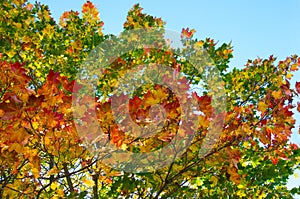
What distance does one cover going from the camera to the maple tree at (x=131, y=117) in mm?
2475

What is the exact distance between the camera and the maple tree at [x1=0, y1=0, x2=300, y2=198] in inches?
97.4

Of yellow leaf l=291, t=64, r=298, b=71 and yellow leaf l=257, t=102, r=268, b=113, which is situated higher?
yellow leaf l=291, t=64, r=298, b=71

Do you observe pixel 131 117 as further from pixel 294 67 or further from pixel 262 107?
pixel 294 67

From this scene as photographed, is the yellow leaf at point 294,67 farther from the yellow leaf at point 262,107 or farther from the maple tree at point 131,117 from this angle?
the yellow leaf at point 262,107

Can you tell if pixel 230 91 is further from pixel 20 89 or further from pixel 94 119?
pixel 20 89

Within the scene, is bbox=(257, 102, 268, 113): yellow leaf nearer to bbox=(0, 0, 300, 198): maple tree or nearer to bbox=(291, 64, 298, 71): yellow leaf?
bbox=(0, 0, 300, 198): maple tree

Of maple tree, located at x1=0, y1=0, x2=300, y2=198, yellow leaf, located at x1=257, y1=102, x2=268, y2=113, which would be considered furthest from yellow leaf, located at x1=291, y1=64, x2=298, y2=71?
yellow leaf, located at x1=257, y1=102, x2=268, y2=113

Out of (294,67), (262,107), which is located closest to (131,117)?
(262,107)

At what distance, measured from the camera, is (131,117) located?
99.7 inches

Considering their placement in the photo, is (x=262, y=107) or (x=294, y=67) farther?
(x=294, y=67)

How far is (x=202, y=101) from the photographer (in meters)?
2.56

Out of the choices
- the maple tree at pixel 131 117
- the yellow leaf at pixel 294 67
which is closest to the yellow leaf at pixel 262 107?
the maple tree at pixel 131 117

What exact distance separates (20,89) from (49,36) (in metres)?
3.52

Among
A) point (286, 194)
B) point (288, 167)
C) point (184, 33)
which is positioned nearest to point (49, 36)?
A: point (184, 33)
